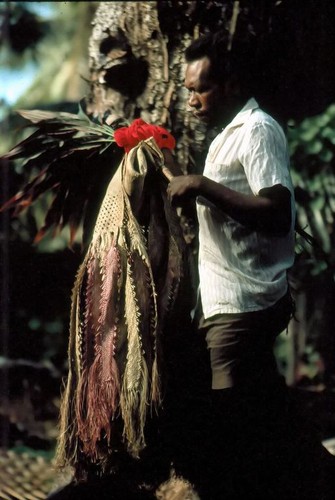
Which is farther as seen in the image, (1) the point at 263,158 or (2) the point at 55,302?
(2) the point at 55,302

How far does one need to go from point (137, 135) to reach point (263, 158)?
31.7 inches

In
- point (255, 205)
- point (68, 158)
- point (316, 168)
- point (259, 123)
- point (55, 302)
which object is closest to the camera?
point (255, 205)

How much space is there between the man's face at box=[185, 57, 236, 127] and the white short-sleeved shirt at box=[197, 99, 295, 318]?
62 mm

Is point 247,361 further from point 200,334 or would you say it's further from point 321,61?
point 321,61

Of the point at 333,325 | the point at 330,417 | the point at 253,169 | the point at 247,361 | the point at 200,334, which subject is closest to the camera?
the point at 253,169

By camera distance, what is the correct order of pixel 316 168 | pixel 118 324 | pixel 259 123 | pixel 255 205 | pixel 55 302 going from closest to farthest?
pixel 255 205
pixel 259 123
pixel 118 324
pixel 316 168
pixel 55 302

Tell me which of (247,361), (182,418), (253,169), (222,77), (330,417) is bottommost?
(330,417)

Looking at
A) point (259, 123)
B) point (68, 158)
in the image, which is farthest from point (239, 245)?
point (68, 158)

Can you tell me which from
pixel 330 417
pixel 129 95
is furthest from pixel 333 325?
pixel 129 95

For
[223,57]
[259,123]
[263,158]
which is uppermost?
[223,57]

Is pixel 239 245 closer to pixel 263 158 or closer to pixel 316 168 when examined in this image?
pixel 263 158

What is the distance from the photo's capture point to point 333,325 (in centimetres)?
680

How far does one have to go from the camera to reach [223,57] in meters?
3.14

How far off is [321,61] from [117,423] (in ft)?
9.39
